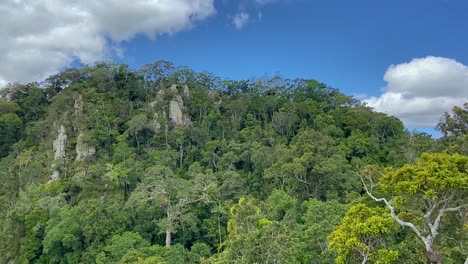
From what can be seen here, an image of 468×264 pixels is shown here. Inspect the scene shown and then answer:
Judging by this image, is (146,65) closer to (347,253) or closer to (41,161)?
(41,161)

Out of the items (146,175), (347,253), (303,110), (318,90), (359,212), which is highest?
(318,90)

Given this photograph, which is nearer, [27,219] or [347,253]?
[347,253]

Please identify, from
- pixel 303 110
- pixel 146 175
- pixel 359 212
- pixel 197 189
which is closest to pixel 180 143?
pixel 146 175

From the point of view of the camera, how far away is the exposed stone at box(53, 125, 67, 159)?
33.9 meters

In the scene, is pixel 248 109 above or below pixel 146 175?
above

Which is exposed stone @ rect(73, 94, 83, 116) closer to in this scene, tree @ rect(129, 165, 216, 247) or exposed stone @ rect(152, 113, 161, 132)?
exposed stone @ rect(152, 113, 161, 132)

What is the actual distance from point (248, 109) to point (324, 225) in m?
24.3

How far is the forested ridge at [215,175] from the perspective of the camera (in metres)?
12.4

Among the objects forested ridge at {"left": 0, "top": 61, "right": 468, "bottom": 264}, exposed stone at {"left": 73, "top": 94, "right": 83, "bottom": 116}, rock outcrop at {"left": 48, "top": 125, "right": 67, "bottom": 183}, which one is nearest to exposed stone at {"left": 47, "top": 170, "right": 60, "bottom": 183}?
rock outcrop at {"left": 48, "top": 125, "right": 67, "bottom": 183}

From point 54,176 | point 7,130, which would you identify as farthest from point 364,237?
point 7,130

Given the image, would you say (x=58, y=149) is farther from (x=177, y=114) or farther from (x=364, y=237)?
(x=364, y=237)

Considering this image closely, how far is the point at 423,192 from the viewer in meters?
11.6

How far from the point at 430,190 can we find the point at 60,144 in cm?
3153

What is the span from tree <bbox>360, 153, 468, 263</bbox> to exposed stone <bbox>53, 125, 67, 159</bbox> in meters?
29.2
